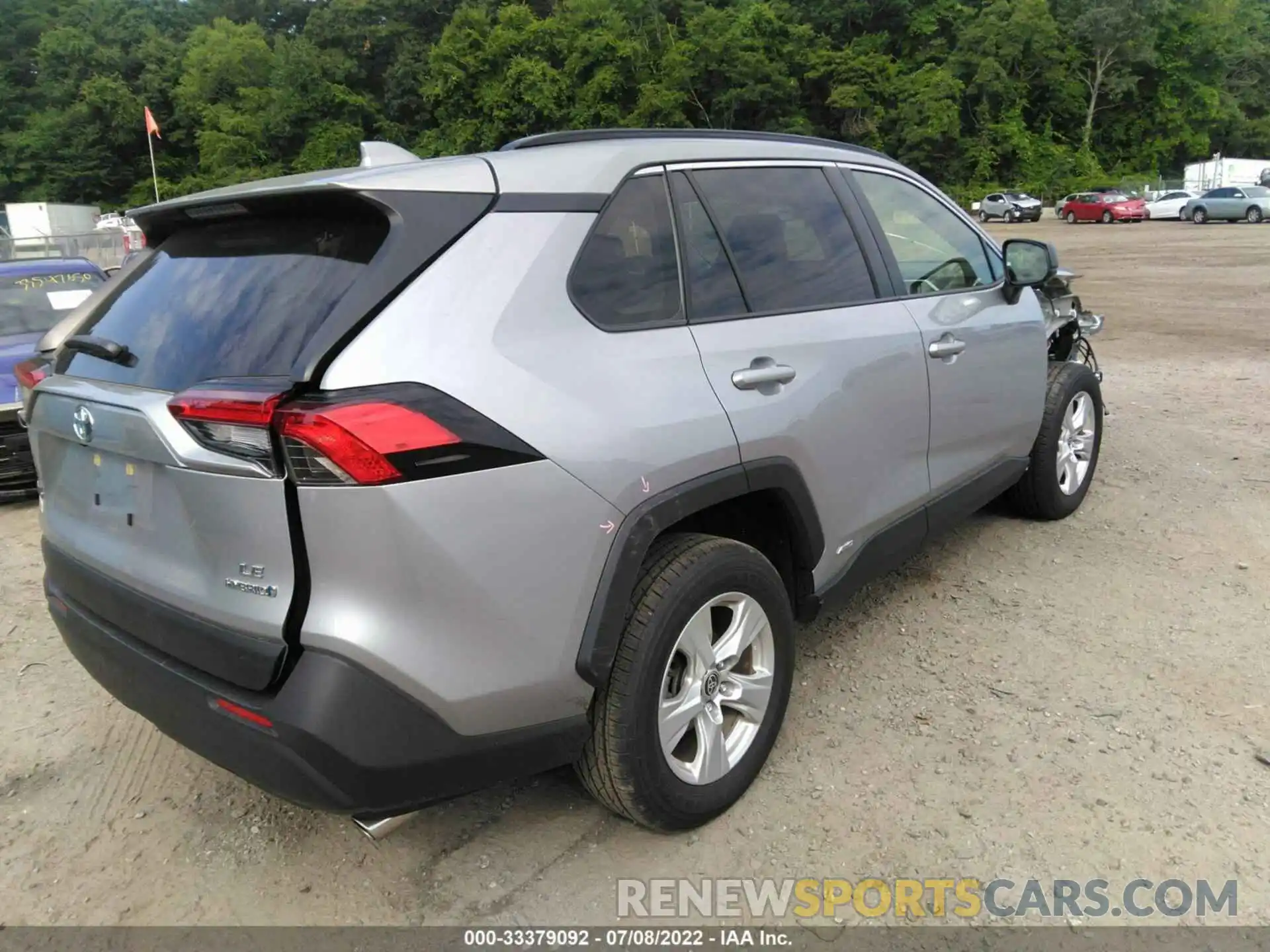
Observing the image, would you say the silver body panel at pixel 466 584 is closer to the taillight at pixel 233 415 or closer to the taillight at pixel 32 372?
the taillight at pixel 233 415

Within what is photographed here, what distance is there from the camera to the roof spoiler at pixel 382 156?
2468 millimetres

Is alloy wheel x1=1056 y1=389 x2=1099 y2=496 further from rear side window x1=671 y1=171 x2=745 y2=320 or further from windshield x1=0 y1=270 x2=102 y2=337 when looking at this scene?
windshield x1=0 y1=270 x2=102 y2=337

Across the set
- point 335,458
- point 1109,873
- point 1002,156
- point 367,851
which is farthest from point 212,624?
point 1002,156

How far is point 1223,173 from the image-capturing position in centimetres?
5372

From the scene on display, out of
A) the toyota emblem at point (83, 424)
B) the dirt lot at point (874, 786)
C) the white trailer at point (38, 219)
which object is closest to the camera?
the toyota emblem at point (83, 424)

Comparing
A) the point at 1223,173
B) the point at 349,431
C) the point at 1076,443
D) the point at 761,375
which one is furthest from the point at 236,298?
the point at 1223,173

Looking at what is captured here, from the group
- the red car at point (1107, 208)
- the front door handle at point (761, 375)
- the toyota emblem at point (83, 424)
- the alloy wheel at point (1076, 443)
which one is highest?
the toyota emblem at point (83, 424)

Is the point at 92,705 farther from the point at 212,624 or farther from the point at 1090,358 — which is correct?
the point at 1090,358

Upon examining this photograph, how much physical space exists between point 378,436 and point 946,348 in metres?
2.35

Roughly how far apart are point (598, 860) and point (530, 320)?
1462 mm

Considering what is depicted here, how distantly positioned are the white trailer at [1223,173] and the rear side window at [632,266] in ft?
200

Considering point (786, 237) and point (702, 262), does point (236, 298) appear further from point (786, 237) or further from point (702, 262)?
point (786, 237)

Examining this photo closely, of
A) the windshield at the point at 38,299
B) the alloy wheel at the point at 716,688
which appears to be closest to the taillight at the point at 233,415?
the alloy wheel at the point at 716,688

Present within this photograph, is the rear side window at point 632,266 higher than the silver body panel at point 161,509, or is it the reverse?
the rear side window at point 632,266
